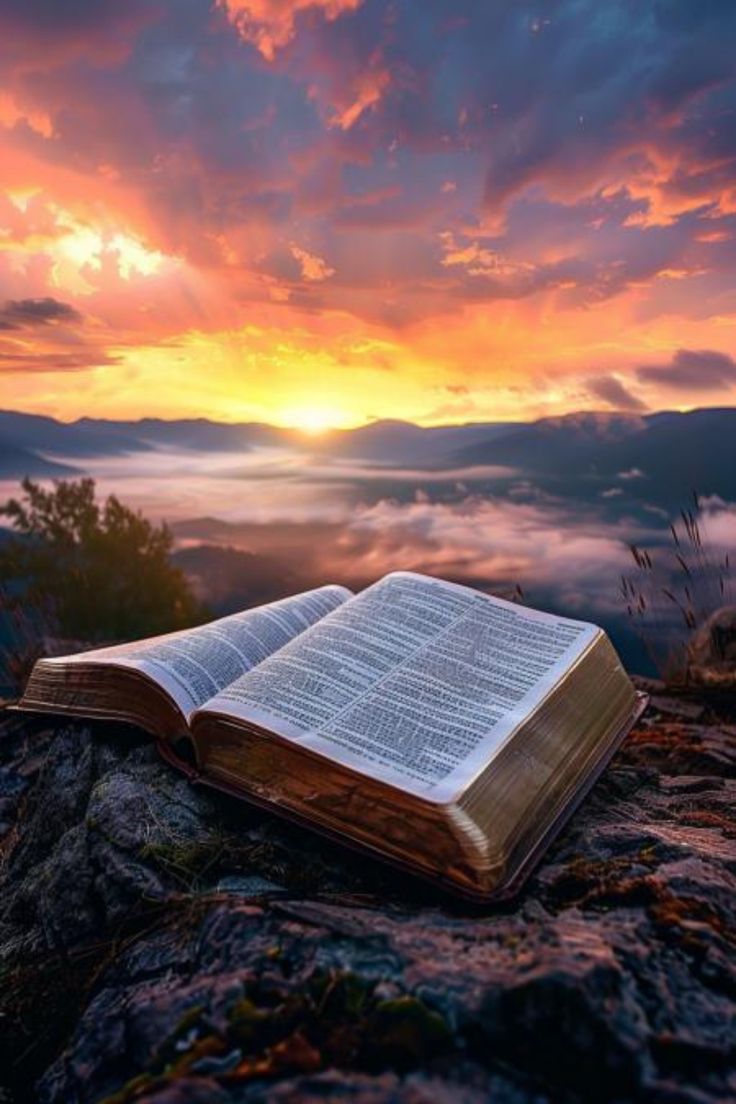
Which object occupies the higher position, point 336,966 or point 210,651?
point 210,651

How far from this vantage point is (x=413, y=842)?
162cm

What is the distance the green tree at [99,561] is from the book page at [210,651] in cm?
1796

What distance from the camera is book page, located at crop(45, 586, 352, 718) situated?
2221 millimetres

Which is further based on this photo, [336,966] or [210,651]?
[210,651]

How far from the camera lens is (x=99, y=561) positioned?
20.6m

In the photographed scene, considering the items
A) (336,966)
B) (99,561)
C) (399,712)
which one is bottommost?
(99,561)

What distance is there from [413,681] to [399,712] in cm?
17

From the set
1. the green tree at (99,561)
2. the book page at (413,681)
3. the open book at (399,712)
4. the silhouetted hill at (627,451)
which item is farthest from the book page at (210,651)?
the silhouetted hill at (627,451)

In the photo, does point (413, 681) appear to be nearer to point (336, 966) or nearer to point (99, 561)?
point (336, 966)

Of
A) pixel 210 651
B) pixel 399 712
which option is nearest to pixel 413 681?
pixel 399 712

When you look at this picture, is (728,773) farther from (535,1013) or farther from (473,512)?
(473,512)

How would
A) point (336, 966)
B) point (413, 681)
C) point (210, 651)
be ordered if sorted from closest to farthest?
point (336, 966) < point (413, 681) < point (210, 651)

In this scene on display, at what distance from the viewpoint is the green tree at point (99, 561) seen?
2003cm

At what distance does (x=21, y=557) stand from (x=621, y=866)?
2086 centimetres
